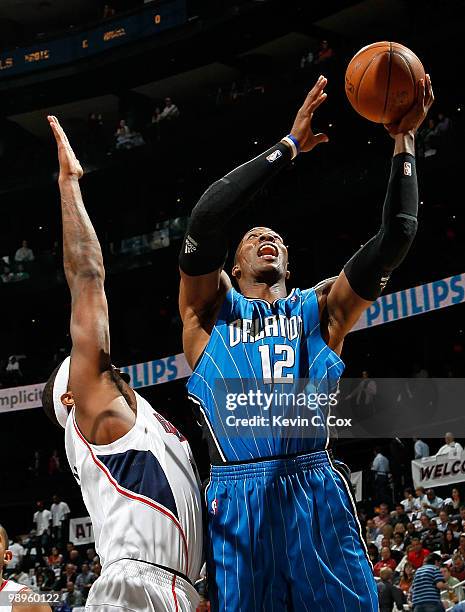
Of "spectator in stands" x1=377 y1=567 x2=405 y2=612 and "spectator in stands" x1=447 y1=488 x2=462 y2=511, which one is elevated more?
"spectator in stands" x1=447 y1=488 x2=462 y2=511

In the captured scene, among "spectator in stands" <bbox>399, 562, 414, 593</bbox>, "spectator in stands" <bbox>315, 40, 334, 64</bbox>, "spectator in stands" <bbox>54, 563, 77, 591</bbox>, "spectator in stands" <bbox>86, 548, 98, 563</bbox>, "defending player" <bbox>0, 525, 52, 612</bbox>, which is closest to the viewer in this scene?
"defending player" <bbox>0, 525, 52, 612</bbox>

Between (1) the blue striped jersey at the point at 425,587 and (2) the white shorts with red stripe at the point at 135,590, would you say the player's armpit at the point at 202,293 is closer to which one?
(2) the white shorts with red stripe at the point at 135,590

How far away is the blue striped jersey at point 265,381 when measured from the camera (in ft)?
11.4

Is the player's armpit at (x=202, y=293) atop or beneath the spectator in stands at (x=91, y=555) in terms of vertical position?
atop

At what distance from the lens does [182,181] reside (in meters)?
25.1

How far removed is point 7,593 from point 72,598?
29.1 feet

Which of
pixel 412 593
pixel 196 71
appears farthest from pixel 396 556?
pixel 196 71

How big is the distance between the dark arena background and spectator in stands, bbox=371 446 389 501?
0.03m

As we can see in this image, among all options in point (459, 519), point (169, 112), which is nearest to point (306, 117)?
point (459, 519)

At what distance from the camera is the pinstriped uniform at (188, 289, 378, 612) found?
3268 millimetres

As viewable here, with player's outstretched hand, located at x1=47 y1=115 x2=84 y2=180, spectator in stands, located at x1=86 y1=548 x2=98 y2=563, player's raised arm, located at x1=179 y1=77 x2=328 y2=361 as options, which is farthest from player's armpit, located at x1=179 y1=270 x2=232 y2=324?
spectator in stands, located at x1=86 y1=548 x2=98 y2=563

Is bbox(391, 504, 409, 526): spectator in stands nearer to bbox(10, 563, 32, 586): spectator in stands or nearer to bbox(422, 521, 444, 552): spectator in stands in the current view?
bbox(422, 521, 444, 552): spectator in stands

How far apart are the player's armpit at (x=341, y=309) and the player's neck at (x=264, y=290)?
0.85ft

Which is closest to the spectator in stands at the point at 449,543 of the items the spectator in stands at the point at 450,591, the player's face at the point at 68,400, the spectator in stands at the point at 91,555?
the spectator in stands at the point at 450,591
